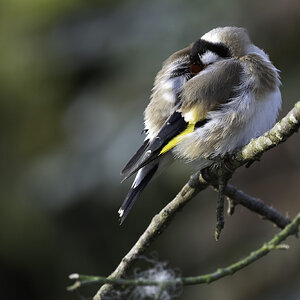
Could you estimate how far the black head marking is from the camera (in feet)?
10.7

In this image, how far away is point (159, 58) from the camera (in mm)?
6352

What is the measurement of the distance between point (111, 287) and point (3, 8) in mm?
6021

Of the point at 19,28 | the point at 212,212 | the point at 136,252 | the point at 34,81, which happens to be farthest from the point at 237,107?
the point at 19,28

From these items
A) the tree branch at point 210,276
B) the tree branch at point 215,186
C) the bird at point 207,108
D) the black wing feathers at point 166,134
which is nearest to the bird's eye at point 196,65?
the bird at point 207,108

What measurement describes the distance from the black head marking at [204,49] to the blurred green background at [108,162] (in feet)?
6.87

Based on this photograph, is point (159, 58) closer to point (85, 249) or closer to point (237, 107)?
point (85, 249)

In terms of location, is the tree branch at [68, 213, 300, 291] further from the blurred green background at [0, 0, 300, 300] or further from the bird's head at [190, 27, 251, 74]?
the blurred green background at [0, 0, 300, 300]

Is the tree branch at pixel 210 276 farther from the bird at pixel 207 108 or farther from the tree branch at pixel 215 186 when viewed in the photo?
the bird at pixel 207 108

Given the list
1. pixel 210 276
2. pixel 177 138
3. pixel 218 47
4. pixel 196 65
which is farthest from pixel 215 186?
pixel 210 276

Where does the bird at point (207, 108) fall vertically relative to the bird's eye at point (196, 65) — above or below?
below

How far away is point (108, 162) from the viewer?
5.86 meters

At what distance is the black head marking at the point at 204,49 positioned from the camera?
3.26m

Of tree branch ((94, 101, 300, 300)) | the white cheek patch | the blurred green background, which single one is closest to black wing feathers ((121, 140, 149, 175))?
tree branch ((94, 101, 300, 300))

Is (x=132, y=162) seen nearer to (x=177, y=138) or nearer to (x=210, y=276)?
(x=177, y=138)
